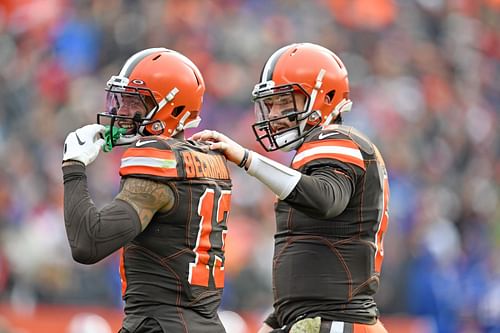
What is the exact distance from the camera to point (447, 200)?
42.2ft

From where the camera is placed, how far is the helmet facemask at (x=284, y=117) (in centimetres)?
537

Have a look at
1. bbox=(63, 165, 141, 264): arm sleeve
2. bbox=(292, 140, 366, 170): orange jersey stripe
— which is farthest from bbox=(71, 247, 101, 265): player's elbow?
bbox=(292, 140, 366, 170): orange jersey stripe

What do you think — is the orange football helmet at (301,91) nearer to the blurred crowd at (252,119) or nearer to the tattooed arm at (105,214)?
the tattooed arm at (105,214)

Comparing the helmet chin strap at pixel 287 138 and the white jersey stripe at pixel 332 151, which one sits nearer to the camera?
the white jersey stripe at pixel 332 151

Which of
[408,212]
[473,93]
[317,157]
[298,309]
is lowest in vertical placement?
[298,309]

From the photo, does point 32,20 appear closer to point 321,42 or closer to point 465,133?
point 321,42

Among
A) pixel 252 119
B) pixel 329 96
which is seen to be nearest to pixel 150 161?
pixel 329 96

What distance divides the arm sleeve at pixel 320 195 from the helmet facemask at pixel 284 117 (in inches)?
18.0

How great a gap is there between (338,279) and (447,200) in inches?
311

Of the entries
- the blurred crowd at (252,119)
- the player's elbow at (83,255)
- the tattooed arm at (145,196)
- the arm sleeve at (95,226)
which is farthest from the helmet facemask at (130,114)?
the blurred crowd at (252,119)

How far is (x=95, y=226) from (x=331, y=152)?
109 centimetres

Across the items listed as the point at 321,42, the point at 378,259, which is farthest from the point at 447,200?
the point at 378,259

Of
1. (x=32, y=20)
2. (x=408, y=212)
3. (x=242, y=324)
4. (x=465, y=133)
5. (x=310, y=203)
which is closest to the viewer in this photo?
(x=310, y=203)

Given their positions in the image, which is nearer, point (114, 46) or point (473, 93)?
point (114, 46)
